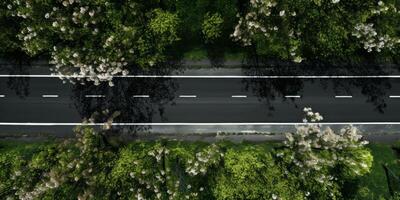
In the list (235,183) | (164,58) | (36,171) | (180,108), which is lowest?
(235,183)

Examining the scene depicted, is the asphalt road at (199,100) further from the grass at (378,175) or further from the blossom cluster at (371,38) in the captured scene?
the blossom cluster at (371,38)

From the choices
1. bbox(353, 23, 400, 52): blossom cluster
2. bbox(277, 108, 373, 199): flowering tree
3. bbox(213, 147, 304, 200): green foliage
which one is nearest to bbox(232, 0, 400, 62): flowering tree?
bbox(353, 23, 400, 52): blossom cluster

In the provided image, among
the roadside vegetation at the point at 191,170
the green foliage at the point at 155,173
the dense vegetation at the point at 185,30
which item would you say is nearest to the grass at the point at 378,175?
the roadside vegetation at the point at 191,170

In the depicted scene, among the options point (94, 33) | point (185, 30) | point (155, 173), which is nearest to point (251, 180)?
point (155, 173)

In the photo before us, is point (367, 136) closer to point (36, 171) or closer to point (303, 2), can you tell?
point (303, 2)

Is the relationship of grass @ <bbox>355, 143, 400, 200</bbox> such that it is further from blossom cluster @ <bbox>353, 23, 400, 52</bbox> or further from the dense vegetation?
blossom cluster @ <bbox>353, 23, 400, 52</bbox>

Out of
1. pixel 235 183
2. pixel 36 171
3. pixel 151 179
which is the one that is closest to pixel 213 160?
pixel 235 183

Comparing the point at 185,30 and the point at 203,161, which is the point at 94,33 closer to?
the point at 185,30
